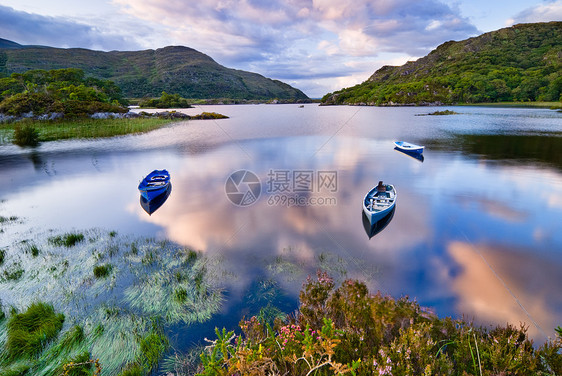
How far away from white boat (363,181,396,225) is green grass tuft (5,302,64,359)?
54.9ft

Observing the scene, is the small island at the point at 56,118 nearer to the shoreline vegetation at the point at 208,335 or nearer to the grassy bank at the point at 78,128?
the grassy bank at the point at 78,128

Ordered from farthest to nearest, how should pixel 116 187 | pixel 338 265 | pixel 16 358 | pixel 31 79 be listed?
pixel 31 79
pixel 116 187
pixel 338 265
pixel 16 358

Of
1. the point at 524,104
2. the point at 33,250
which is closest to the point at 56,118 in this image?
the point at 33,250

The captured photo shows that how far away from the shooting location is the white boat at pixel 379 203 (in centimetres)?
1717

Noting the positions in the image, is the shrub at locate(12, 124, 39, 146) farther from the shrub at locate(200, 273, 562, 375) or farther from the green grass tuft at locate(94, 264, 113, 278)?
the shrub at locate(200, 273, 562, 375)

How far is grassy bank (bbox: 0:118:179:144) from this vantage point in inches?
2177

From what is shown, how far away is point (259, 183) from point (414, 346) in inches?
956

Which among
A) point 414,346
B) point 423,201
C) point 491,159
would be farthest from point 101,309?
point 491,159

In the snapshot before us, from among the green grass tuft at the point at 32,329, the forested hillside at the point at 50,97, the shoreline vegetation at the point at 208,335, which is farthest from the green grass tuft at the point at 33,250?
the forested hillside at the point at 50,97

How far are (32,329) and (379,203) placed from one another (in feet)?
65.2

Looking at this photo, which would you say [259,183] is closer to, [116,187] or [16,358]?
[116,187]

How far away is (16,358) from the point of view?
7.60m

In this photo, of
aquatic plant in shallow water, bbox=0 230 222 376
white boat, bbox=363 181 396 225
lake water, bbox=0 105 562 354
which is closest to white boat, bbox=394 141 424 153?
lake water, bbox=0 105 562 354

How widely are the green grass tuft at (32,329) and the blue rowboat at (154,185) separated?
1287cm
